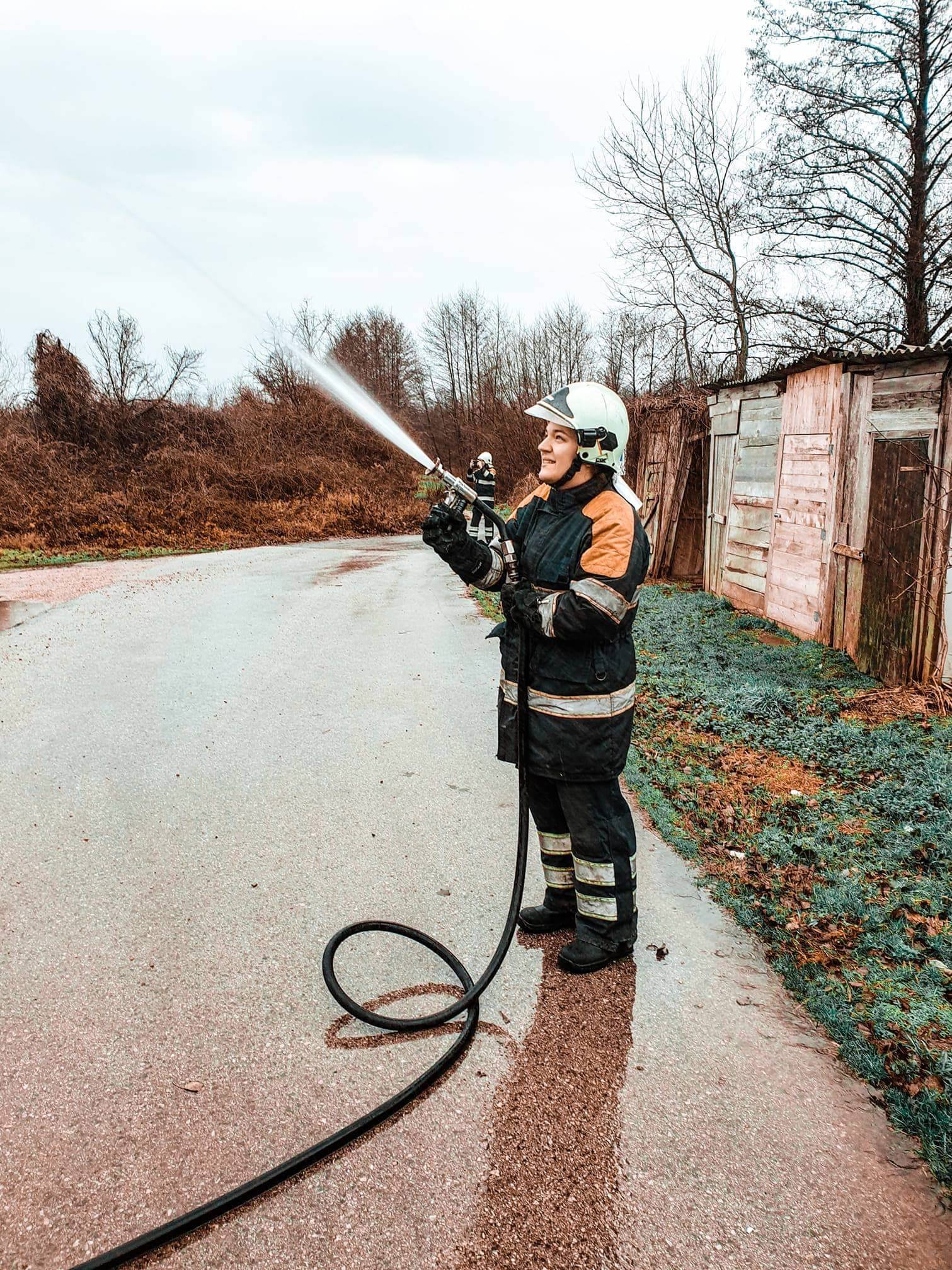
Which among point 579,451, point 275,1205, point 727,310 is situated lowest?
point 275,1205

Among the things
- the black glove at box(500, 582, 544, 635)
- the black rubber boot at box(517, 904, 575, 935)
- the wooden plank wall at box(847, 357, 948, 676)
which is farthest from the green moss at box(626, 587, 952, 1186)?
the black glove at box(500, 582, 544, 635)

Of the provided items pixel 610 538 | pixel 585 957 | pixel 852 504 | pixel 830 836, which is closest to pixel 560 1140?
pixel 585 957

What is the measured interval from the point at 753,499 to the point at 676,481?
3.08 metres

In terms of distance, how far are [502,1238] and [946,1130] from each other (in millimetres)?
1379

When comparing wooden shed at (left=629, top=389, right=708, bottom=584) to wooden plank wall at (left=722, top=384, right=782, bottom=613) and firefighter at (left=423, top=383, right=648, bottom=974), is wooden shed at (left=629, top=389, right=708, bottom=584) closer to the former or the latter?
wooden plank wall at (left=722, top=384, right=782, bottom=613)

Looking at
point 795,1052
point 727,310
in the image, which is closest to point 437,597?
point 795,1052

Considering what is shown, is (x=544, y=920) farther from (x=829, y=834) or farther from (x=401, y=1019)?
(x=829, y=834)

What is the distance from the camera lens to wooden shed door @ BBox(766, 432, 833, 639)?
8727 mm

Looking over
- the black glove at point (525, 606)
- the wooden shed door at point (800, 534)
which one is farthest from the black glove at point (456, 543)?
the wooden shed door at point (800, 534)

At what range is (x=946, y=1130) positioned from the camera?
2.50 metres

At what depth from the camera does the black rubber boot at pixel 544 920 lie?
12.1 ft

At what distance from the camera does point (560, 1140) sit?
2.52 metres

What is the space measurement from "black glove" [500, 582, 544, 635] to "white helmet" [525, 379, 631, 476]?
0.56 m

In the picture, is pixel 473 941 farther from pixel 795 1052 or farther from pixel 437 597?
pixel 437 597
